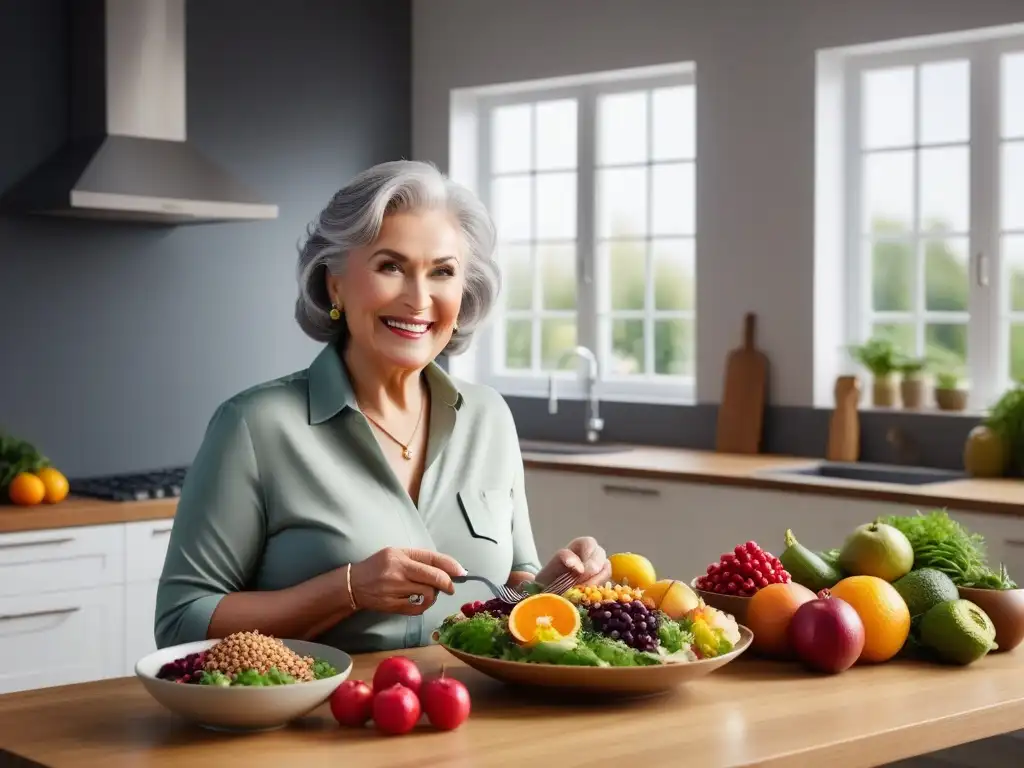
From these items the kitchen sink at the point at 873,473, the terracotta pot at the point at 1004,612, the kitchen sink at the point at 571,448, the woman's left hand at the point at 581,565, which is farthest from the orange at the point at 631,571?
the kitchen sink at the point at 571,448

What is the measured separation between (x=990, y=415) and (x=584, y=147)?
1.96 metres

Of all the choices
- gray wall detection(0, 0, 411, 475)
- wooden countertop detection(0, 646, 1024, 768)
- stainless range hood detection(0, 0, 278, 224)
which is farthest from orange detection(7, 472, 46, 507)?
wooden countertop detection(0, 646, 1024, 768)

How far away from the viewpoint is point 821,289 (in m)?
4.73

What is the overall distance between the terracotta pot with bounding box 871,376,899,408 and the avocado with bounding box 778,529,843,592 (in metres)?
2.48

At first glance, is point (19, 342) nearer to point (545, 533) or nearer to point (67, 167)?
point (67, 167)

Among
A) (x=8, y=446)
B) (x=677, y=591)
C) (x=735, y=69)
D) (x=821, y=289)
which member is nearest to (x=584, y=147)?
(x=735, y=69)

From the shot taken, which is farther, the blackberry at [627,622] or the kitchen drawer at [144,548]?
the kitchen drawer at [144,548]

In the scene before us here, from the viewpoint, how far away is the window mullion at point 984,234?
4469 mm

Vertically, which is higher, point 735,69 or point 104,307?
point 735,69

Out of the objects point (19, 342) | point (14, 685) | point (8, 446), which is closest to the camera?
point (14, 685)

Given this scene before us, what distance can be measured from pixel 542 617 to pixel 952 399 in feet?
9.61

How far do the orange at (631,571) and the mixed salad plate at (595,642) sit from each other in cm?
27

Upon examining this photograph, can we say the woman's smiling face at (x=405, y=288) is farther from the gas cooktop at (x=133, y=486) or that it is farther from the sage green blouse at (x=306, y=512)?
the gas cooktop at (x=133, y=486)

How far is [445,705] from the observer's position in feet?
5.60
